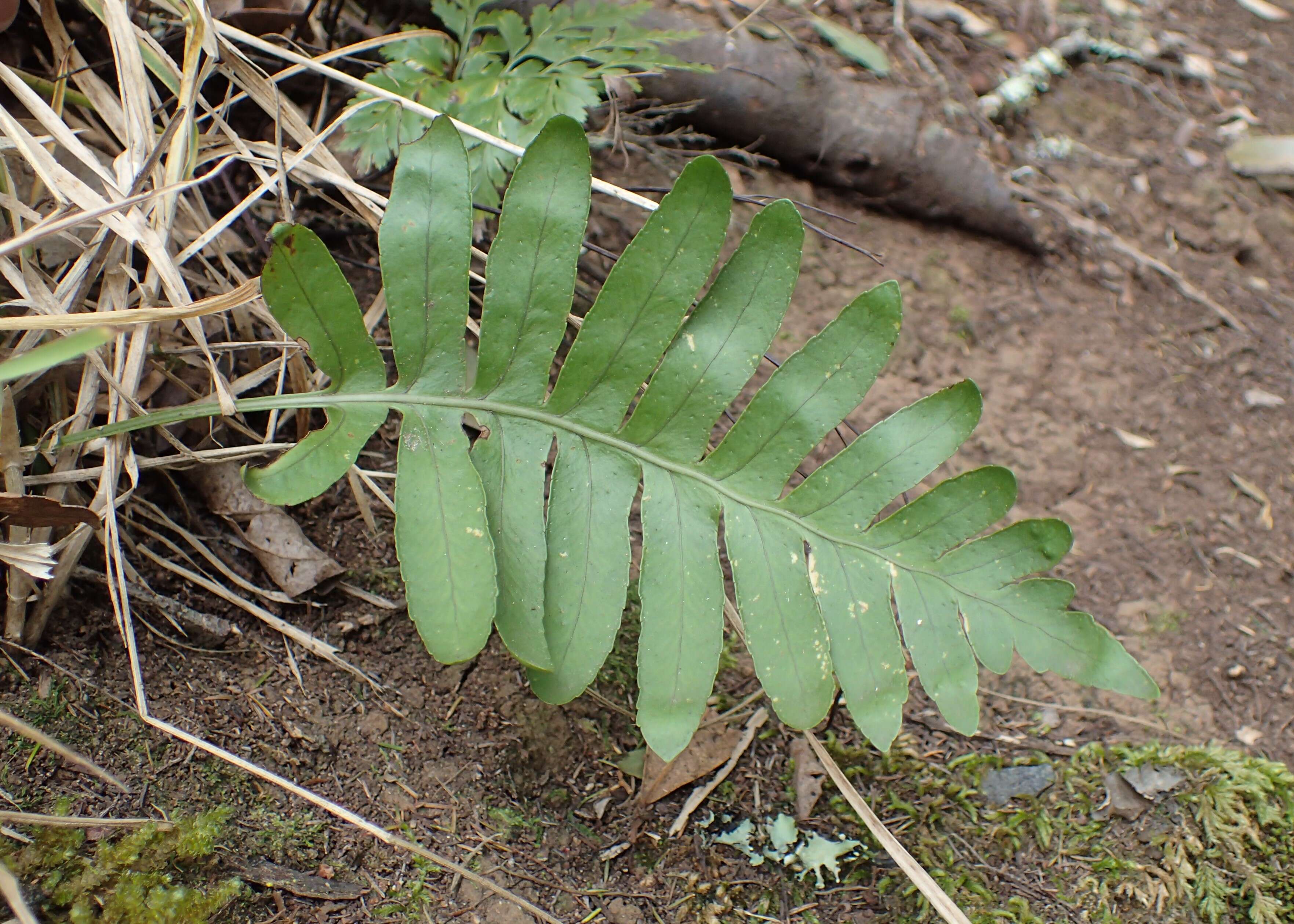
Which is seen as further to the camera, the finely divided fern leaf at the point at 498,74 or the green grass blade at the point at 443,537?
the finely divided fern leaf at the point at 498,74

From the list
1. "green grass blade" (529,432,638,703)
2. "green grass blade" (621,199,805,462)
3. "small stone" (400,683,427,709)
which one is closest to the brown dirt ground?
"small stone" (400,683,427,709)

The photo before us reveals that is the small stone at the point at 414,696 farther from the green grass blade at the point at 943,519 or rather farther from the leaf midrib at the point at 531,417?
the green grass blade at the point at 943,519

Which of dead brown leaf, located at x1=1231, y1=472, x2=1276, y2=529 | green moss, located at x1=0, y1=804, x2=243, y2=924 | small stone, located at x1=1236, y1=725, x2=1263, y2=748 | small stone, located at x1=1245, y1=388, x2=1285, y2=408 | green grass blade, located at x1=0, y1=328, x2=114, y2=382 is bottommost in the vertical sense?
small stone, located at x1=1236, y1=725, x2=1263, y2=748

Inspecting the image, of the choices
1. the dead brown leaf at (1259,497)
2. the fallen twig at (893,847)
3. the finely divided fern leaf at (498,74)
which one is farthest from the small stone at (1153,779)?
the finely divided fern leaf at (498,74)

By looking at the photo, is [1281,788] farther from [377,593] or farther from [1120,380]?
[377,593]

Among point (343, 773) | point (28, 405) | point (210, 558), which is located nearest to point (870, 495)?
point (343, 773)

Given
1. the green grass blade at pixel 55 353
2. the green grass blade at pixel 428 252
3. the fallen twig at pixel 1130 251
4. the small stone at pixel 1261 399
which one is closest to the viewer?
the green grass blade at pixel 55 353

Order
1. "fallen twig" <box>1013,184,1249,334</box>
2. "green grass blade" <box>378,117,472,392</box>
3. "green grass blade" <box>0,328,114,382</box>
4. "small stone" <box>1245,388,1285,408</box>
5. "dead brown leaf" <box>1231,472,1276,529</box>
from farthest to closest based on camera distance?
1. "fallen twig" <box>1013,184,1249,334</box>
2. "small stone" <box>1245,388,1285,408</box>
3. "dead brown leaf" <box>1231,472,1276,529</box>
4. "green grass blade" <box>378,117,472,392</box>
5. "green grass blade" <box>0,328,114,382</box>

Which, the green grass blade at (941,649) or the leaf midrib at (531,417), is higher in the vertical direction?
the leaf midrib at (531,417)

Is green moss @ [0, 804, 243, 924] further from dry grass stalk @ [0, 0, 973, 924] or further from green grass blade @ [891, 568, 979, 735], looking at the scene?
green grass blade @ [891, 568, 979, 735]
